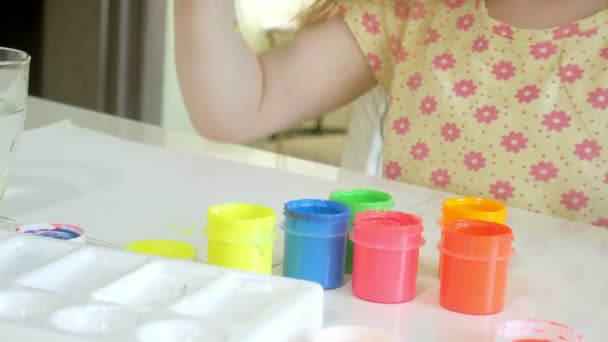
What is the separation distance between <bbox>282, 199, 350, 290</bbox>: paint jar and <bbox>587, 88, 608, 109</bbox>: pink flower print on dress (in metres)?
0.47

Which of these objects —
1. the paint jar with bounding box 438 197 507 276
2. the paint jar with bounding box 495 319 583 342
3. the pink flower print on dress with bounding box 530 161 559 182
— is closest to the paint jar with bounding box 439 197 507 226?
the paint jar with bounding box 438 197 507 276

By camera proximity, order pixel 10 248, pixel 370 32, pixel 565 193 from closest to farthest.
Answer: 1. pixel 10 248
2. pixel 565 193
3. pixel 370 32

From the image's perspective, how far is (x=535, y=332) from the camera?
51 cm

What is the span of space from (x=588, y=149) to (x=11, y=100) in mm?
597

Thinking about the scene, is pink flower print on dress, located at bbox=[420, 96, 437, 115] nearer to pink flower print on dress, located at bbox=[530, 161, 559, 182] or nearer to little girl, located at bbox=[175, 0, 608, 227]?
little girl, located at bbox=[175, 0, 608, 227]

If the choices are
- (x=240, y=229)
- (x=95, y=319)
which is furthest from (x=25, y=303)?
(x=240, y=229)

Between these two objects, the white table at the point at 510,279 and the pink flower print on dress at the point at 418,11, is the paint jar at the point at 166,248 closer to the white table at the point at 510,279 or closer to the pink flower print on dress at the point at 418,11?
the white table at the point at 510,279

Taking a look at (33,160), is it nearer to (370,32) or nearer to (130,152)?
(130,152)

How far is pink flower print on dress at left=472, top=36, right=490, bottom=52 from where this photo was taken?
103 cm

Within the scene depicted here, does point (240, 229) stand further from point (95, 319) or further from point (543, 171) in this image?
point (543, 171)

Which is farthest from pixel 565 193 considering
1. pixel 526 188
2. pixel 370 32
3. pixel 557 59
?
pixel 370 32

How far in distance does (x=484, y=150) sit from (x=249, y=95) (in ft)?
0.88

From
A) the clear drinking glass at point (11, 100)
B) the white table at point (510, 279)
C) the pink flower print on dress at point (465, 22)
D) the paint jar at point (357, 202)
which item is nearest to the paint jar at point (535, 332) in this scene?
the white table at point (510, 279)

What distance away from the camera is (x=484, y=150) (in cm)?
102
